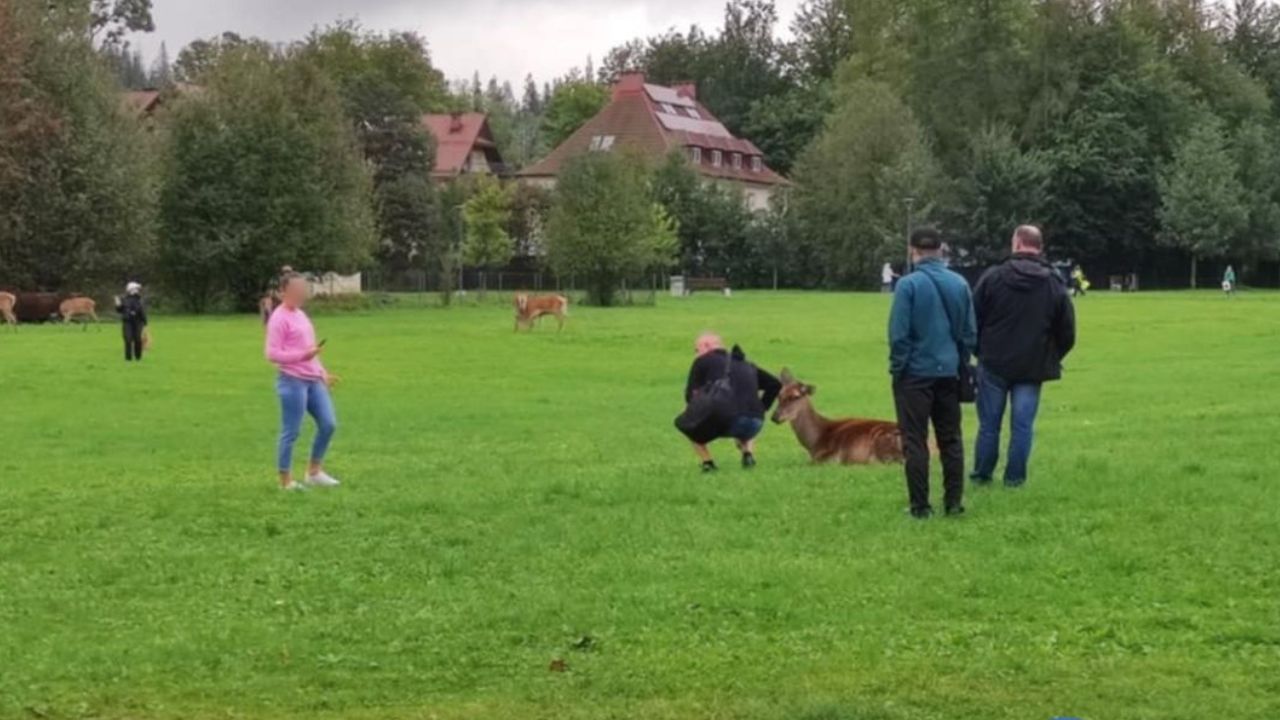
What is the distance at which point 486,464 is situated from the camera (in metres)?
16.8

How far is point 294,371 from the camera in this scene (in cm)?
1406

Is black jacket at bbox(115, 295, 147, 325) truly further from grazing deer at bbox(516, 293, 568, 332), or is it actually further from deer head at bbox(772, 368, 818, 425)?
deer head at bbox(772, 368, 818, 425)

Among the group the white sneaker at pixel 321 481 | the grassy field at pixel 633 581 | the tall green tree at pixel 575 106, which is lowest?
the white sneaker at pixel 321 481

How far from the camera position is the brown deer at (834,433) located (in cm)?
1440

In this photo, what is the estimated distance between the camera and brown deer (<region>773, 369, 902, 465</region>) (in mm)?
14398

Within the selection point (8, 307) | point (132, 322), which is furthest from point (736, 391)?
point (8, 307)

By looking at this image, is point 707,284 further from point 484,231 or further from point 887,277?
point 887,277

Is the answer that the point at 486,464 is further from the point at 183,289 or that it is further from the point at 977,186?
the point at 977,186

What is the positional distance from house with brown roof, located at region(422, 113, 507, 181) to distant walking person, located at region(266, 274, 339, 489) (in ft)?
332

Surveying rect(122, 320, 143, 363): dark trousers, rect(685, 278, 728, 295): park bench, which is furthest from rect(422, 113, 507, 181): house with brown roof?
rect(122, 320, 143, 363): dark trousers

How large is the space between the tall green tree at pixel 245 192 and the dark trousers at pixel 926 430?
5478 cm

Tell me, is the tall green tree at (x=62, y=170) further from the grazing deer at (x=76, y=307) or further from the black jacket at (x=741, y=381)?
the black jacket at (x=741, y=381)

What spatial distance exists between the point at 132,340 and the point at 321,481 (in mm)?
21605

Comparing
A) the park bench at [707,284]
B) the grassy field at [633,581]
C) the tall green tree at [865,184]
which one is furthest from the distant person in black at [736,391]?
the park bench at [707,284]
